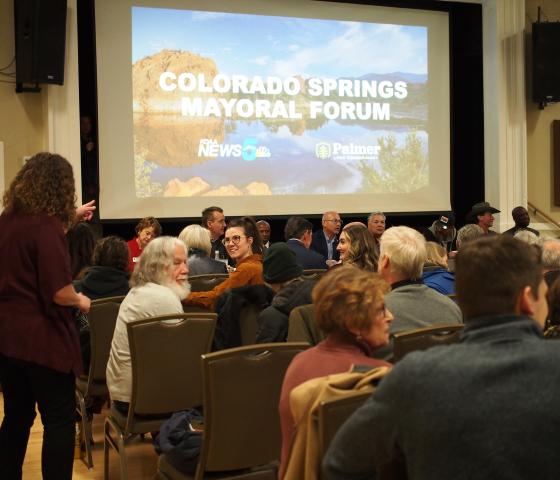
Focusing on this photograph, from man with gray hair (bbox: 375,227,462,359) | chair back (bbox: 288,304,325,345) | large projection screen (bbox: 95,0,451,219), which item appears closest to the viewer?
man with gray hair (bbox: 375,227,462,359)

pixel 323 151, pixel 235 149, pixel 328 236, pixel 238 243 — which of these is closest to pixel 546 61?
pixel 323 151

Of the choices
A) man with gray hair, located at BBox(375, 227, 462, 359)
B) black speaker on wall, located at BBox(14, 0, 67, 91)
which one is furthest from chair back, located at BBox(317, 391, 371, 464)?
black speaker on wall, located at BBox(14, 0, 67, 91)

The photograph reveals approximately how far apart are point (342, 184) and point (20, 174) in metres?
6.81

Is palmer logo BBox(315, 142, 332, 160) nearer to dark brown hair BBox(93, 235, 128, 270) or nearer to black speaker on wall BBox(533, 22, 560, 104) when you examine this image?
black speaker on wall BBox(533, 22, 560, 104)

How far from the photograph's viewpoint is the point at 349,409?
156 cm

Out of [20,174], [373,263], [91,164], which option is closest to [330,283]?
[20,174]

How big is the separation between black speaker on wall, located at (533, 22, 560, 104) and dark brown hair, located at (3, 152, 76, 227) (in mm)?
8008

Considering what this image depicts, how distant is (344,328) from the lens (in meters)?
1.98

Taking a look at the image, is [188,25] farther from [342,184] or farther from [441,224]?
[441,224]

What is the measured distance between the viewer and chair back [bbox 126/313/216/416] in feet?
10.5

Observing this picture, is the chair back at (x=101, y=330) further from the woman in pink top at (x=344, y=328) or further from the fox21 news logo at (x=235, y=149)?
the fox21 news logo at (x=235, y=149)

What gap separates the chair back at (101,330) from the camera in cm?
383

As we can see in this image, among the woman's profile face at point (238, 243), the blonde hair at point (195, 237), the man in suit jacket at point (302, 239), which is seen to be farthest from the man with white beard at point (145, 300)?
the man in suit jacket at point (302, 239)

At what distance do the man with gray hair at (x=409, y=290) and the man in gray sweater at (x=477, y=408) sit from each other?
1466 millimetres
